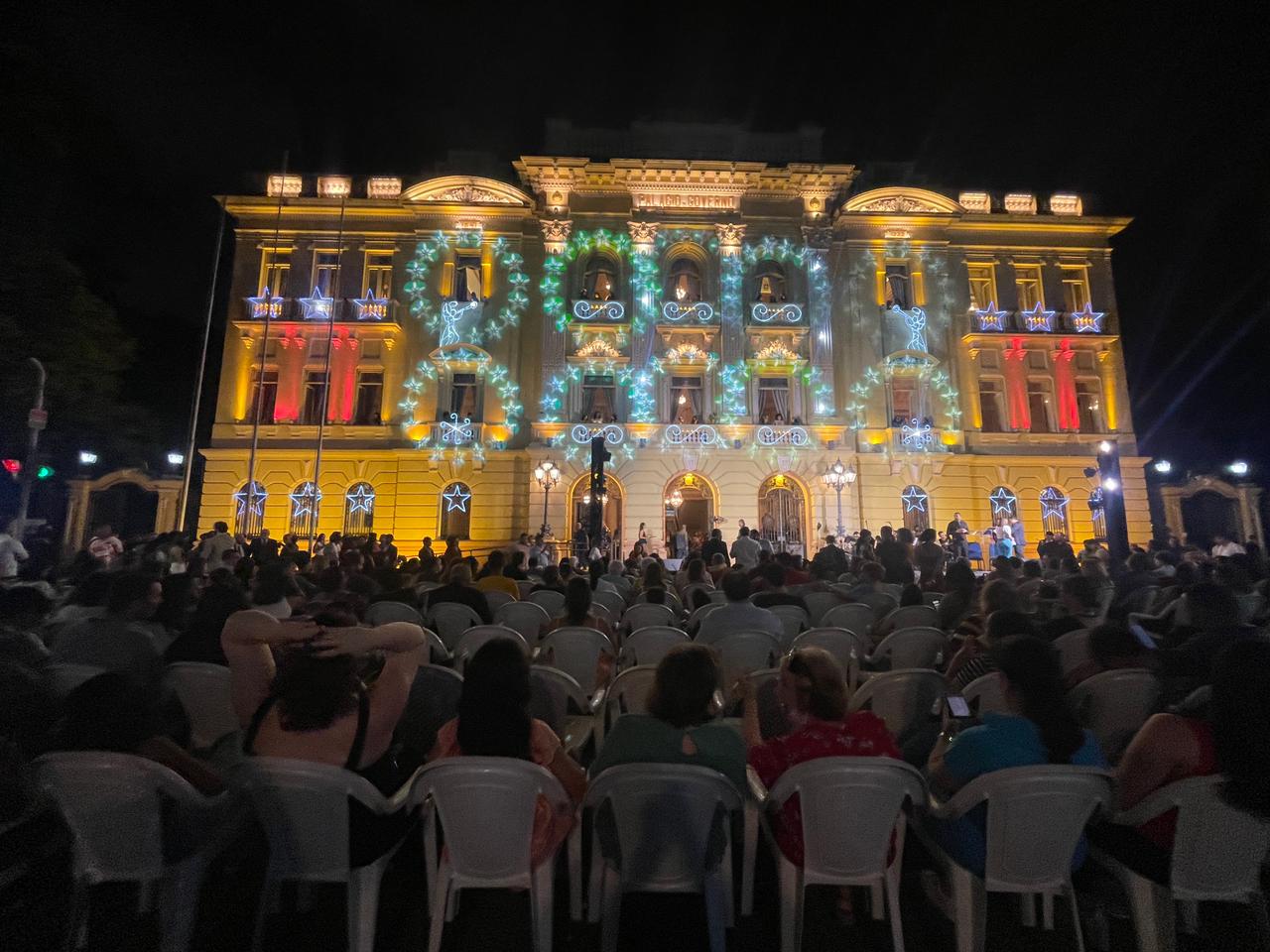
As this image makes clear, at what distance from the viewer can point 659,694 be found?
2852mm

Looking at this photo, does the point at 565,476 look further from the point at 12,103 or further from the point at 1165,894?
the point at 1165,894

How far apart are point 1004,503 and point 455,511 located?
18539 millimetres

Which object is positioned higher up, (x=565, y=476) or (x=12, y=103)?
(x=12, y=103)

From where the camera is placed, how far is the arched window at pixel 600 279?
874 inches

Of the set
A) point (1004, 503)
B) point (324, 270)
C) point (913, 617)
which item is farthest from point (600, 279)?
point (913, 617)

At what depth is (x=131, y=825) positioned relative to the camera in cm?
254

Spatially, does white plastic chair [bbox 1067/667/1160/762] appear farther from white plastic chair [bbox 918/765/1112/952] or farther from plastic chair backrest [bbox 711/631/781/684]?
plastic chair backrest [bbox 711/631/781/684]

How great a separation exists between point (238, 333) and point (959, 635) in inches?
961

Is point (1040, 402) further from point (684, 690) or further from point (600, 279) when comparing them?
point (684, 690)

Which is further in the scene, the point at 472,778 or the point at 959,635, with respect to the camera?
the point at 959,635

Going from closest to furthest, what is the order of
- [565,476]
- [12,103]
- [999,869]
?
[999,869] → [12,103] → [565,476]

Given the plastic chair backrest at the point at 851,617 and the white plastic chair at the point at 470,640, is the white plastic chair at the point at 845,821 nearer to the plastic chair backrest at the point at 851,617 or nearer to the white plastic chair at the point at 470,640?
the white plastic chair at the point at 470,640

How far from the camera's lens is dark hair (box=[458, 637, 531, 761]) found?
8.95 ft

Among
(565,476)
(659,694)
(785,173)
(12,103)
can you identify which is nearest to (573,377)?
(565,476)
